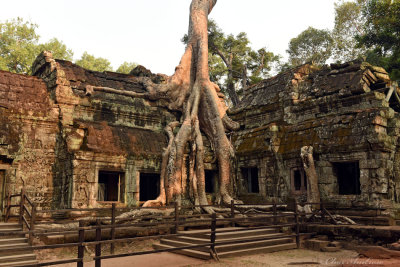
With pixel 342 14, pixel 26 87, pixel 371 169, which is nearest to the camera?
pixel 371 169

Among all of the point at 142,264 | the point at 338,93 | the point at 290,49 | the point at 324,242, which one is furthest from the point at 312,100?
the point at 290,49

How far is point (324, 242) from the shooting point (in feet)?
27.9

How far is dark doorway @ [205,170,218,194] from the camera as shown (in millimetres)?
13445

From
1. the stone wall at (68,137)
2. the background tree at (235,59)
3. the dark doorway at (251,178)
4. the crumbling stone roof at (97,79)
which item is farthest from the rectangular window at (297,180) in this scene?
the background tree at (235,59)

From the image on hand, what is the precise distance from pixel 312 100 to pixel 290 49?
23.0 metres

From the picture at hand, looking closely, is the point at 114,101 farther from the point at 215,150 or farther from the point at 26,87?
the point at 215,150

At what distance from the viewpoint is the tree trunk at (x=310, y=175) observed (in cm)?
1038

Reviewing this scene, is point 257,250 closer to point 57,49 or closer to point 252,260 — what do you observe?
point 252,260

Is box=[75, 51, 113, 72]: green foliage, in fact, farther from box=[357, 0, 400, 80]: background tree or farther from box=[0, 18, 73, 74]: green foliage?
box=[357, 0, 400, 80]: background tree

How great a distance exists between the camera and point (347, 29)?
29.7 metres

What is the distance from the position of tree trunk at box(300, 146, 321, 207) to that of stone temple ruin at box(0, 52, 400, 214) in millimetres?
206

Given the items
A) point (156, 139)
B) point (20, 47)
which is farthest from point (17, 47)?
point (156, 139)

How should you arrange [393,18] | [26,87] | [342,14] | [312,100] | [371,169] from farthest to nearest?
1. [342,14]
2. [393,18]
3. [312,100]
4. [26,87]
5. [371,169]

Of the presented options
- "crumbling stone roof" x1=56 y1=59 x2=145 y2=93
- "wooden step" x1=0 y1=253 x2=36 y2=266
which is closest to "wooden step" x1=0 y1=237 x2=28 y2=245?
"wooden step" x1=0 y1=253 x2=36 y2=266
